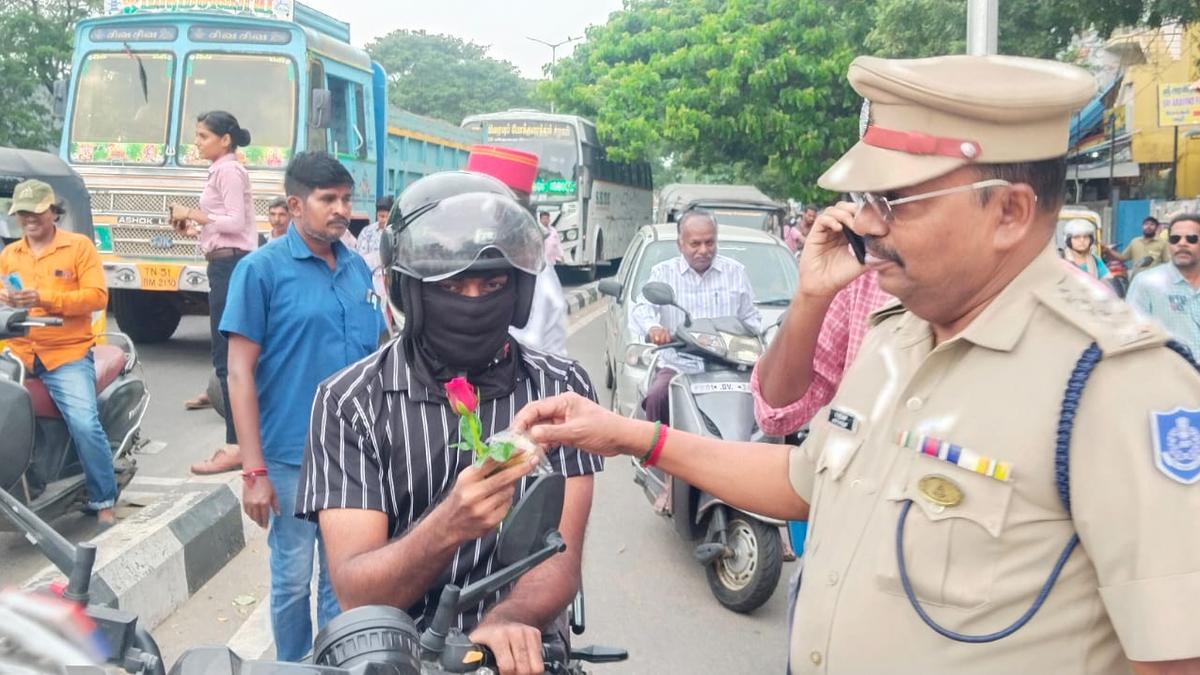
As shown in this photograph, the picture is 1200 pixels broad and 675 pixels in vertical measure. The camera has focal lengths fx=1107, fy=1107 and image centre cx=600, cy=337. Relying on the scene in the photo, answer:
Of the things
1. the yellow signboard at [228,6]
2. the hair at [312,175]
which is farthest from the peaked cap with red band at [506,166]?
the yellow signboard at [228,6]

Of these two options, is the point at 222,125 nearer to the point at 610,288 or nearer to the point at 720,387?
the point at 610,288

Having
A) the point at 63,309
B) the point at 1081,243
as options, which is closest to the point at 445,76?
the point at 1081,243

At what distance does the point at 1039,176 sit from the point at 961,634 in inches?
25.7

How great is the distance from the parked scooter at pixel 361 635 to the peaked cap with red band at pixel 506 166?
2435 millimetres

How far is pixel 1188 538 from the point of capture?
1.30 meters

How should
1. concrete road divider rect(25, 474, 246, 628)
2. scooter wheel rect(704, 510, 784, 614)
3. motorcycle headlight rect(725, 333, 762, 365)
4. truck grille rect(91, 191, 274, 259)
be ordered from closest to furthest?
concrete road divider rect(25, 474, 246, 628) < scooter wheel rect(704, 510, 784, 614) < motorcycle headlight rect(725, 333, 762, 365) < truck grille rect(91, 191, 274, 259)

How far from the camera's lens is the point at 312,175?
3.87 m

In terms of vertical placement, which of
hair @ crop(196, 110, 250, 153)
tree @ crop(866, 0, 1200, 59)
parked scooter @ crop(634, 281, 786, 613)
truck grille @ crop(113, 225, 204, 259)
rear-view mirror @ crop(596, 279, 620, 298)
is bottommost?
parked scooter @ crop(634, 281, 786, 613)

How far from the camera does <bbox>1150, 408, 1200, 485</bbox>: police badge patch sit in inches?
51.3

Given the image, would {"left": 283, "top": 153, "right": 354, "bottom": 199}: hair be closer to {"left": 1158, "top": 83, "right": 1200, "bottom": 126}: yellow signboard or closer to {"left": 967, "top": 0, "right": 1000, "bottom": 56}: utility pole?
{"left": 967, "top": 0, "right": 1000, "bottom": 56}: utility pole

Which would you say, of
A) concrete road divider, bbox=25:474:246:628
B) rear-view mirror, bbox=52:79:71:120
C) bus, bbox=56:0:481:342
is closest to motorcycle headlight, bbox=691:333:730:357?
concrete road divider, bbox=25:474:246:628

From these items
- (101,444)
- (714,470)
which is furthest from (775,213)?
(714,470)

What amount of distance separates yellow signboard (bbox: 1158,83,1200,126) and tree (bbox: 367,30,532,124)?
145 feet

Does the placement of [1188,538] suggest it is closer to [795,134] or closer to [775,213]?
[775,213]
